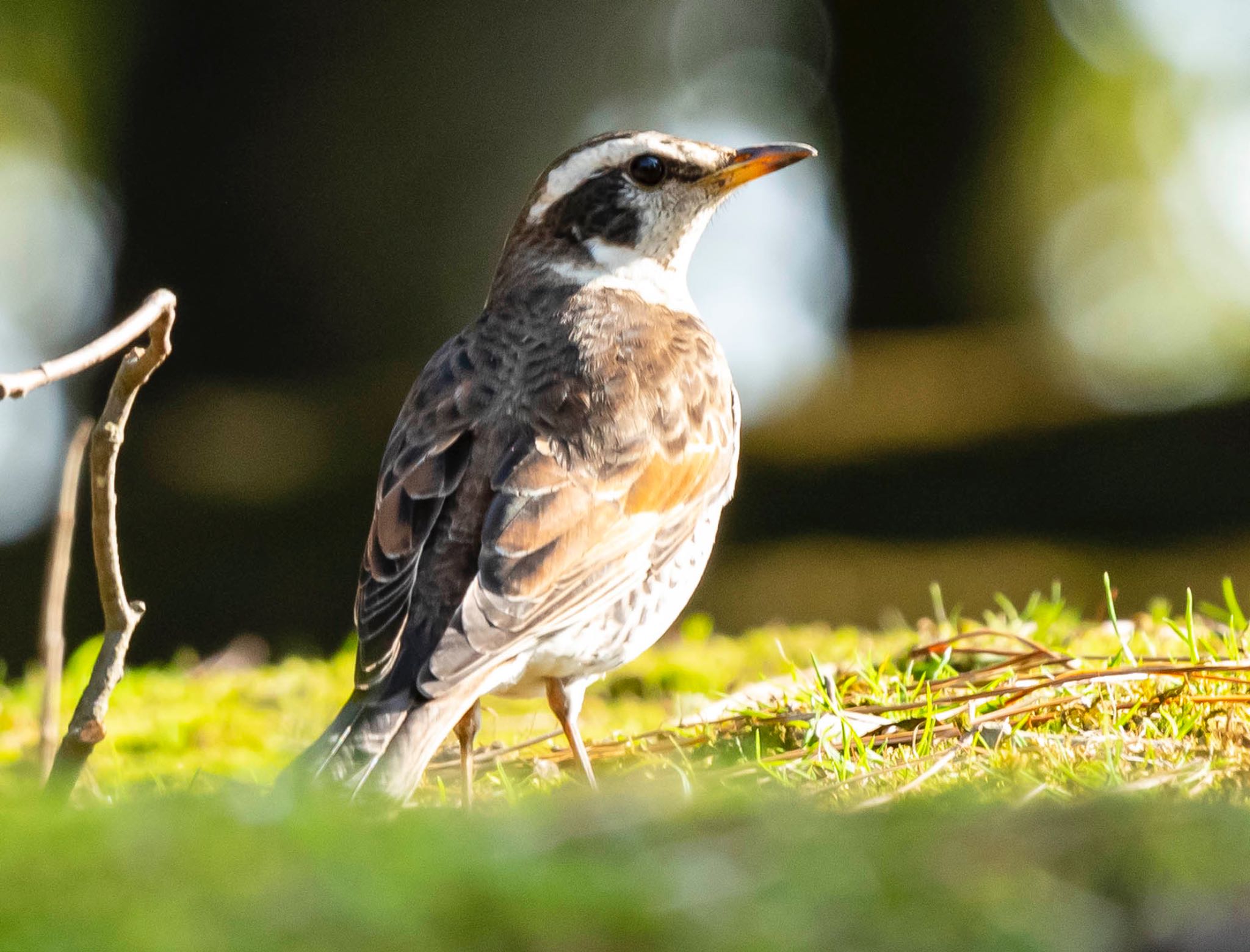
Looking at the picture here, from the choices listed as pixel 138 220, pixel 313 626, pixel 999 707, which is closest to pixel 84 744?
pixel 999 707

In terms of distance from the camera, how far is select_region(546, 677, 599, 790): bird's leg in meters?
3.80

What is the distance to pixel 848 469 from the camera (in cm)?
1050

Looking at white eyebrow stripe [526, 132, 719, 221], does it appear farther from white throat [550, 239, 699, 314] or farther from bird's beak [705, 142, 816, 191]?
white throat [550, 239, 699, 314]

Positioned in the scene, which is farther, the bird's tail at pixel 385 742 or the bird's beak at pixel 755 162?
the bird's beak at pixel 755 162

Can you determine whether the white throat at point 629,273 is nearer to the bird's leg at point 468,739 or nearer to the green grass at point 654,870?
the bird's leg at point 468,739

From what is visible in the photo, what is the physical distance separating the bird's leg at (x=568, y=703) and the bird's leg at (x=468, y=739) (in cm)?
23

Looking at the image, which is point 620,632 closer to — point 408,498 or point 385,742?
point 408,498

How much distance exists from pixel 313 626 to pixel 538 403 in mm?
6492

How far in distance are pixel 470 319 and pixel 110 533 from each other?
28.2ft

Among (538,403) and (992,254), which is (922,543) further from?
(538,403)

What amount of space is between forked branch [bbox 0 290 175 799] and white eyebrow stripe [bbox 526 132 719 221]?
2486mm

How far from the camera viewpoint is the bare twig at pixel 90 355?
2.37m

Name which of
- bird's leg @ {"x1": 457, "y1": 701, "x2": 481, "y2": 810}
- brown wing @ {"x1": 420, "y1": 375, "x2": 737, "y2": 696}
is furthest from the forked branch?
bird's leg @ {"x1": 457, "y1": 701, "x2": 481, "y2": 810}

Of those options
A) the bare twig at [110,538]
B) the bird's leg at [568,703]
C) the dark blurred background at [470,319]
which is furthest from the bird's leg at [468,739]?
the dark blurred background at [470,319]
